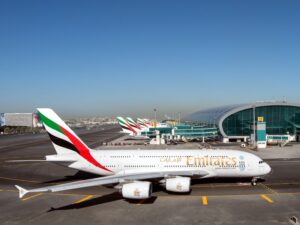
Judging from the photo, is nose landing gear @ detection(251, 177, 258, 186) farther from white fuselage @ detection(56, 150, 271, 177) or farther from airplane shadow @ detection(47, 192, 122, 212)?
airplane shadow @ detection(47, 192, 122, 212)

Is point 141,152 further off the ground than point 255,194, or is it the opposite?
point 141,152

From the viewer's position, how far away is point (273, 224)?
19.8 m

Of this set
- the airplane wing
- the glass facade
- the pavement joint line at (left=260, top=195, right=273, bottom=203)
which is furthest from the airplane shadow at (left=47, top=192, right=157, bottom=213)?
the glass facade

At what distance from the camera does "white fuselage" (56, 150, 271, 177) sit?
29.9 meters

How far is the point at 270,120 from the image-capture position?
269ft

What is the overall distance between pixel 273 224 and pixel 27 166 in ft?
136

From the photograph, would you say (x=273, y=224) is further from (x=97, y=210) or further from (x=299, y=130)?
(x=299, y=130)

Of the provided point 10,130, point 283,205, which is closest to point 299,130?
point 283,205

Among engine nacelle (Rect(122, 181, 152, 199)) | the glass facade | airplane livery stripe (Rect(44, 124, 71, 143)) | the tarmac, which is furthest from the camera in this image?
the glass facade

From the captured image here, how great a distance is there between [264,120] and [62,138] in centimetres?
6867

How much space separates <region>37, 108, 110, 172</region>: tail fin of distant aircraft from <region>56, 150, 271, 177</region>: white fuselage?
0.57 metres

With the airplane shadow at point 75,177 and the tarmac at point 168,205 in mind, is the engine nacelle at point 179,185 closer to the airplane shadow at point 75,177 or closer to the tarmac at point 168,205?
the tarmac at point 168,205

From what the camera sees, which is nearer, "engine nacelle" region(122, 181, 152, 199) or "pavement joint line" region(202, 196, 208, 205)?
"engine nacelle" region(122, 181, 152, 199)

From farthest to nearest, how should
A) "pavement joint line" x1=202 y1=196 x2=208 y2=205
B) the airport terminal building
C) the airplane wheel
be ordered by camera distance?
the airport terminal building → the airplane wheel → "pavement joint line" x1=202 y1=196 x2=208 y2=205
